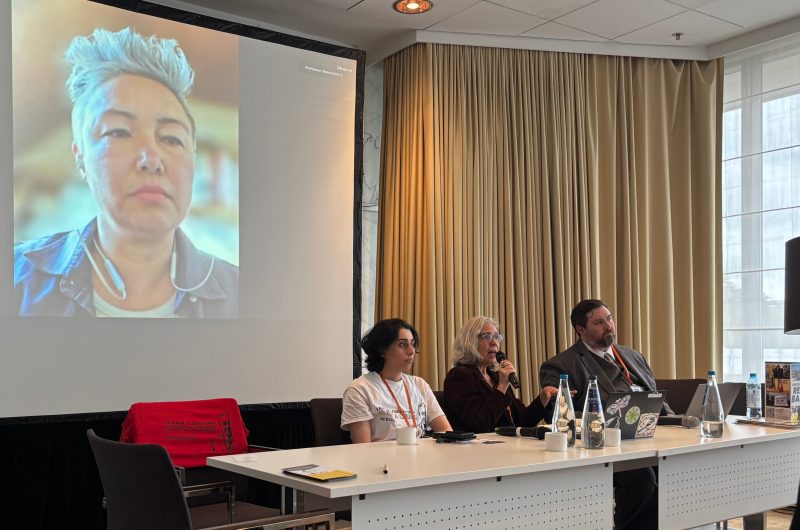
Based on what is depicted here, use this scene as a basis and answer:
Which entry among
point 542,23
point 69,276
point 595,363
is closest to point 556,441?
point 595,363

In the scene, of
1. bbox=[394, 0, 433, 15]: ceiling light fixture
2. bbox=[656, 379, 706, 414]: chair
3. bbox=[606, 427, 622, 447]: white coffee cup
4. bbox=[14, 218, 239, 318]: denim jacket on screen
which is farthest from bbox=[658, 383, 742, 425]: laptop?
bbox=[394, 0, 433, 15]: ceiling light fixture

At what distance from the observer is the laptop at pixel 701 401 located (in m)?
3.67

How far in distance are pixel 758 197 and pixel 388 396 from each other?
3.62m

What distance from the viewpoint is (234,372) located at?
4.87m

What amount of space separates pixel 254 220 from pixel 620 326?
108 inches

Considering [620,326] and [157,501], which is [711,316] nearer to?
[620,326]

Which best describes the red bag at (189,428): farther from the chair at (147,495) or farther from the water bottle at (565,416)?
the water bottle at (565,416)

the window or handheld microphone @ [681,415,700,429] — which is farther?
the window

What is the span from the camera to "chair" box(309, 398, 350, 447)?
350cm

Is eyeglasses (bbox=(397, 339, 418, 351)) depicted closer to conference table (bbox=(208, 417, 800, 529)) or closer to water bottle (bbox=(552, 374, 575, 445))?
conference table (bbox=(208, 417, 800, 529))

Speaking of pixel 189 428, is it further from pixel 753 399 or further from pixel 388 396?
pixel 753 399

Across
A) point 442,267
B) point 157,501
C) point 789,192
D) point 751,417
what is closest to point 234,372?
point 442,267

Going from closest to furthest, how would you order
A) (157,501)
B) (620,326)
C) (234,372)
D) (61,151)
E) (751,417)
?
(157,501), (751,417), (61,151), (234,372), (620,326)

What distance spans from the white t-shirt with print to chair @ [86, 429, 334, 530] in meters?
1.04
